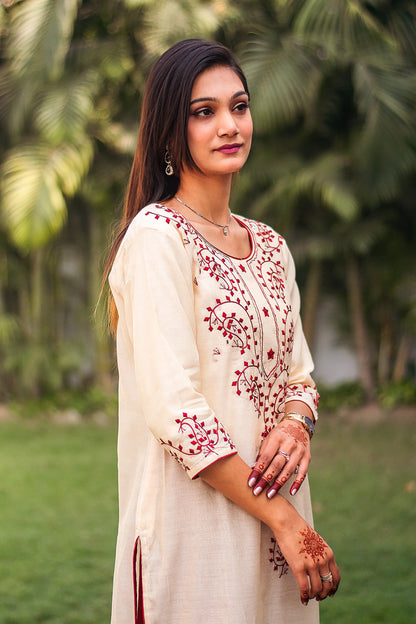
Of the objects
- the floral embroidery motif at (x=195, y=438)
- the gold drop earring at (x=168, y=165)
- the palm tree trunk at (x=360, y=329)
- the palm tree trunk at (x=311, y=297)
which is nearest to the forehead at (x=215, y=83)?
the gold drop earring at (x=168, y=165)

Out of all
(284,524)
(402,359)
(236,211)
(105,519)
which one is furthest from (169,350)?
(402,359)

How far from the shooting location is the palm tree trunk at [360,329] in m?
7.64

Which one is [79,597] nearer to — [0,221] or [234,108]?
[234,108]

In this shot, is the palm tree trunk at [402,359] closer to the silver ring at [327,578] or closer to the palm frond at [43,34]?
the palm frond at [43,34]

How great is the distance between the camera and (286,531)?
4.51 feet

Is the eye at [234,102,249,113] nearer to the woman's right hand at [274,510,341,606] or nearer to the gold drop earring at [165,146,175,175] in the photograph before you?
the gold drop earring at [165,146,175,175]

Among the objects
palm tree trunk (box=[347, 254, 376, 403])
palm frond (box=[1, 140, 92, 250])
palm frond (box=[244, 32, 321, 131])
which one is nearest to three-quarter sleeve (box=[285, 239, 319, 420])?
palm frond (box=[244, 32, 321, 131])

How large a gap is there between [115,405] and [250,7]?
13.2ft

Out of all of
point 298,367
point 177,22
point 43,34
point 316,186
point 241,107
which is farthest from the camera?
point 316,186

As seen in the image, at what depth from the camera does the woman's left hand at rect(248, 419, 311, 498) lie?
54.6 inches

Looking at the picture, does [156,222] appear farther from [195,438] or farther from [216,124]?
[195,438]

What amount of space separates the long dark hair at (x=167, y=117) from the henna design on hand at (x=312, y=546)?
67cm

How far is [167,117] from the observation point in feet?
4.98

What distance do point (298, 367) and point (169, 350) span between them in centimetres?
46
